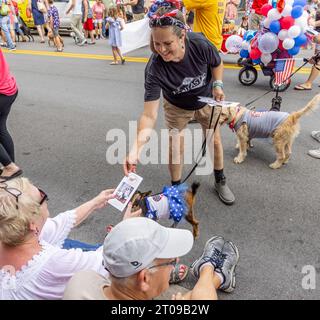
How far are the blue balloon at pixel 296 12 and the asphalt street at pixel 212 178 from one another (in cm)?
143

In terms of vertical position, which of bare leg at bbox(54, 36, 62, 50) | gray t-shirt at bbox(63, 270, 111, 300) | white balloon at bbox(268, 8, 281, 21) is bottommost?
bare leg at bbox(54, 36, 62, 50)

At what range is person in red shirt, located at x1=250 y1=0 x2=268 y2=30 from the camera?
290 inches

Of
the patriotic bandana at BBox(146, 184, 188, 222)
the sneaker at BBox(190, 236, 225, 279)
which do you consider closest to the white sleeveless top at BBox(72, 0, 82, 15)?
the patriotic bandana at BBox(146, 184, 188, 222)

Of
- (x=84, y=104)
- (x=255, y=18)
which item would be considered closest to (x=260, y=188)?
(x=84, y=104)

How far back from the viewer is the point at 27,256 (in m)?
1.66

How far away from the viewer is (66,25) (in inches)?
552

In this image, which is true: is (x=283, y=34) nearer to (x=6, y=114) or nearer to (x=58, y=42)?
(x=6, y=114)

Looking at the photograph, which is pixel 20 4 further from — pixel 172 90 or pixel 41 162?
pixel 172 90

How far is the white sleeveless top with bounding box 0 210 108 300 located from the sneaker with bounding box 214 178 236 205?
6.17 feet

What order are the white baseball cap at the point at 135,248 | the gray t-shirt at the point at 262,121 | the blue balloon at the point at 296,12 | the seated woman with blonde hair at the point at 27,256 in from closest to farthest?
the white baseball cap at the point at 135,248
the seated woman with blonde hair at the point at 27,256
the gray t-shirt at the point at 262,121
the blue balloon at the point at 296,12

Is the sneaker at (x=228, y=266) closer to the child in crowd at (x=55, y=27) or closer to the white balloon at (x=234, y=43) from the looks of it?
the white balloon at (x=234, y=43)

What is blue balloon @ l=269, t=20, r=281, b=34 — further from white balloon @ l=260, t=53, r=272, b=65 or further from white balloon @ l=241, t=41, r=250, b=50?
white balloon @ l=241, t=41, r=250, b=50

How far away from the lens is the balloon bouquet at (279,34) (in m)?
5.05

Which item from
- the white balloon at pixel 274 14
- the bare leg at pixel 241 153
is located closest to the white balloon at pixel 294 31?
the white balloon at pixel 274 14
